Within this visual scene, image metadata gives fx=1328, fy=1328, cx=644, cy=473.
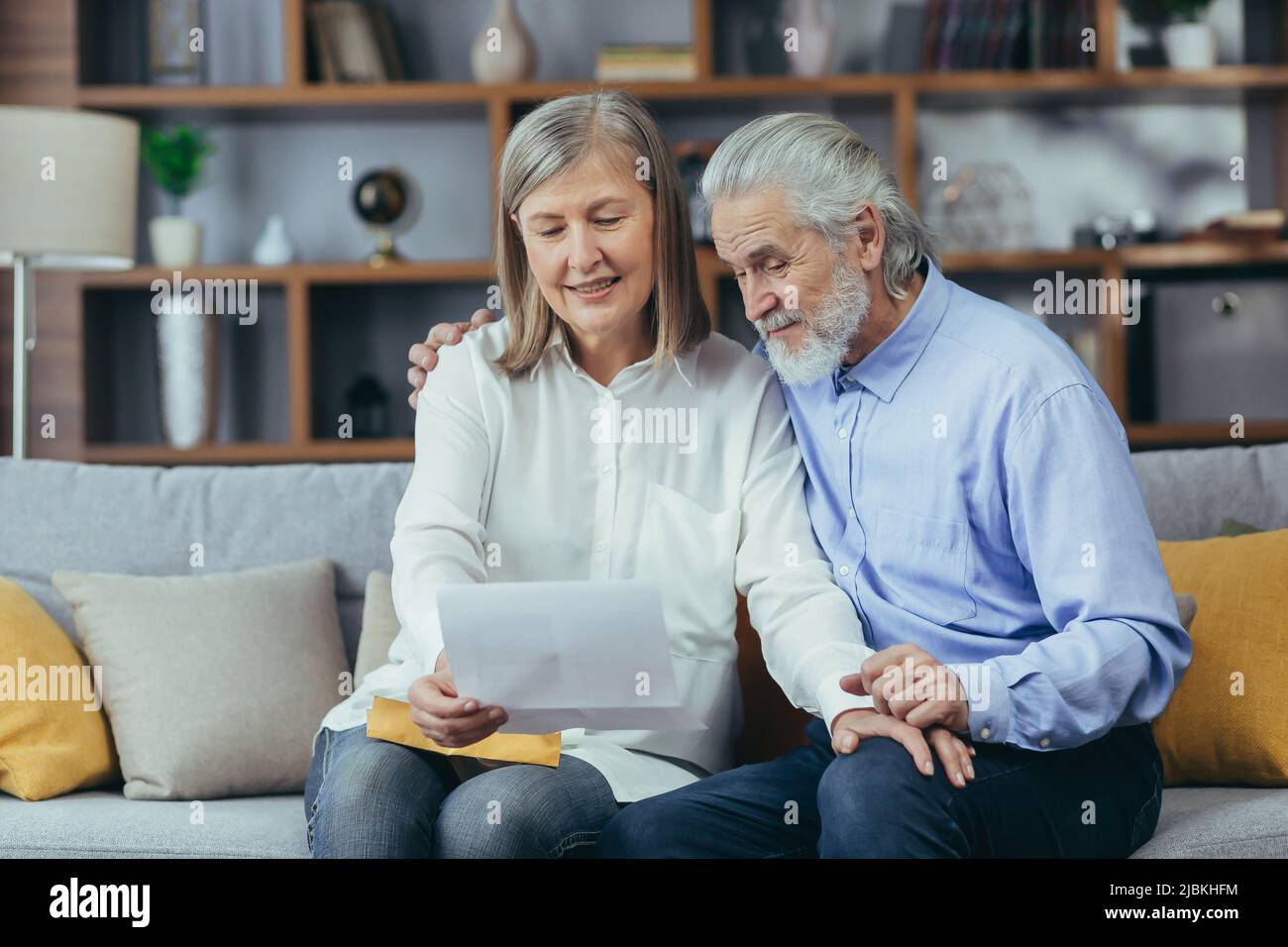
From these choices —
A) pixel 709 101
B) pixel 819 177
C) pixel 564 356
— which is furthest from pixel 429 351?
pixel 709 101

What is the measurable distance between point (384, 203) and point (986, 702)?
→ 8.39 ft

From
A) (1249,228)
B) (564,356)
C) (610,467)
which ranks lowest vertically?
(610,467)

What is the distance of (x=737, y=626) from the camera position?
1.85m

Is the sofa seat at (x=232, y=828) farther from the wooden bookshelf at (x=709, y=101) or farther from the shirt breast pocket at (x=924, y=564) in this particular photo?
the wooden bookshelf at (x=709, y=101)

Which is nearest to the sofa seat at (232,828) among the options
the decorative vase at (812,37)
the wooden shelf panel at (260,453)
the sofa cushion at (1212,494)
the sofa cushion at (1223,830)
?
the sofa cushion at (1223,830)

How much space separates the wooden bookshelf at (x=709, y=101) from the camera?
3320 millimetres

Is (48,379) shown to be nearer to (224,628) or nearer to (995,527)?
(224,628)

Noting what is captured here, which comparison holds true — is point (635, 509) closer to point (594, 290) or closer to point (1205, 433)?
point (594, 290)

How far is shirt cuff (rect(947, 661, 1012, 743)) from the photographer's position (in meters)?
1.26

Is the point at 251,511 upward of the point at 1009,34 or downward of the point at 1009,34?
downward

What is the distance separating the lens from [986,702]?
126cm

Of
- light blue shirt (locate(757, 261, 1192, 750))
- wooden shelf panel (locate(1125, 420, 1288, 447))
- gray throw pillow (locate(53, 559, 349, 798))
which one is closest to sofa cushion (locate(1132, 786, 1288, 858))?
light blue shirt (locate(757, 261, 1192, 750))
